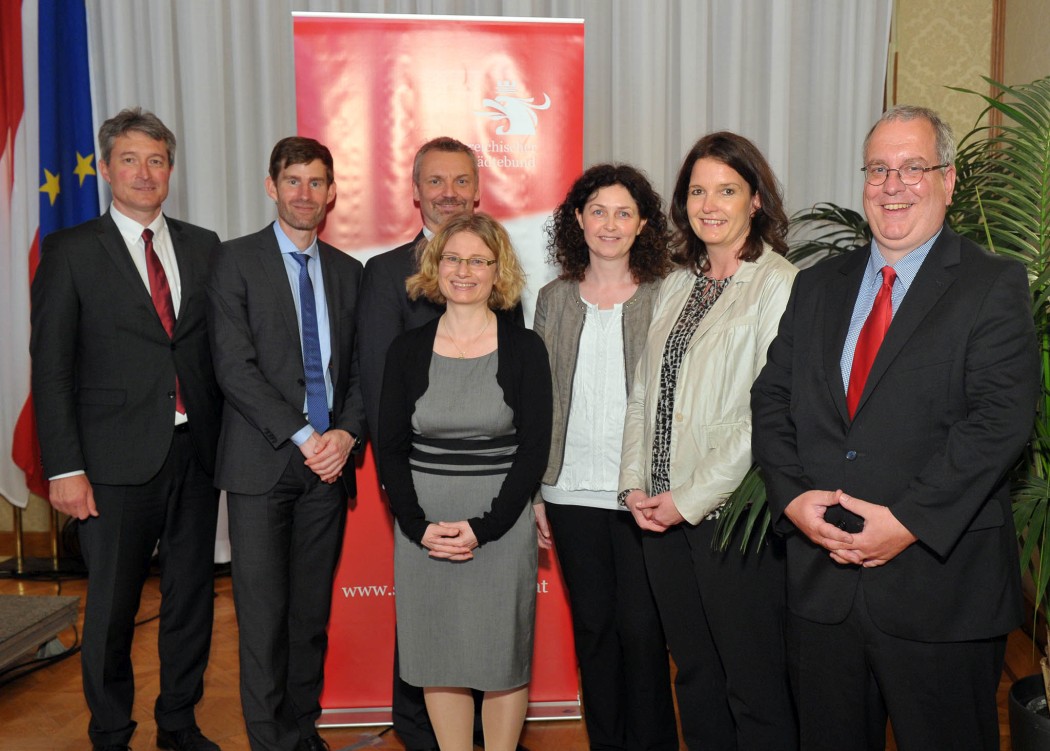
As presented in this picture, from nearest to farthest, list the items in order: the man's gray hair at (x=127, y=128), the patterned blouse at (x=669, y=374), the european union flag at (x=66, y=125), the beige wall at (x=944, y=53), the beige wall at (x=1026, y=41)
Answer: the patterned blouse at (x=669, y=374)
the man's gray hair at (x=127, y=128)
the beige wall at (x=1026, y=41)
the european union flag at (x=66, y=125)
the beige wall at (x=944, y=53)

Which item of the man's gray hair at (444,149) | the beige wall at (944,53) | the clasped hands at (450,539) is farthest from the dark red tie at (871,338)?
the beige wall at (944,53)

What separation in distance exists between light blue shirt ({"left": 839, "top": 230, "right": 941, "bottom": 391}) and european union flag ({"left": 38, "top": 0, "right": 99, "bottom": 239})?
413 cm

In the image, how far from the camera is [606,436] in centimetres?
280

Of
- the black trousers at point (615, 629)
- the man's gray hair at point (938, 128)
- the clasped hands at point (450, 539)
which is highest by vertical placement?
the man's gray hair at point (938, 128)

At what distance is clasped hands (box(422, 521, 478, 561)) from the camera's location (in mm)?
2662

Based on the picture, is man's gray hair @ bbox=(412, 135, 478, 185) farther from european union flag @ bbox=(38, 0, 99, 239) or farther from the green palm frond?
european union flag @ bbox=(38, 0, 99, 239)

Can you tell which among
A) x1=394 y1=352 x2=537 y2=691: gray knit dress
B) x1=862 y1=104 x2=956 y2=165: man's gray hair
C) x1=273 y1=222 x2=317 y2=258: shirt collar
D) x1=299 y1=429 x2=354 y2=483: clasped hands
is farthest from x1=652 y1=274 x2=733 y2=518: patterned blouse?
x1=273 y1=222 x2=317 y2=258: shirt collar

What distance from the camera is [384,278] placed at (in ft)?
10.3

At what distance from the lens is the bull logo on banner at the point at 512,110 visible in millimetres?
3551

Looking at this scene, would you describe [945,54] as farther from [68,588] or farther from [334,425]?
[68,588]

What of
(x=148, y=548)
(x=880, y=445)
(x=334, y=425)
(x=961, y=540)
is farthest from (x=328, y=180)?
(x=961, y=540)

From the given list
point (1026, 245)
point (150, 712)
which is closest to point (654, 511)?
point (1026, 245)

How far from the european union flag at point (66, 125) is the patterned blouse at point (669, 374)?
11.8 feet

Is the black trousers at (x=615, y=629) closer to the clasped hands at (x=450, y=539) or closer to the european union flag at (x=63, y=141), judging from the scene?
the clasped hands at (x=450, y=539)
